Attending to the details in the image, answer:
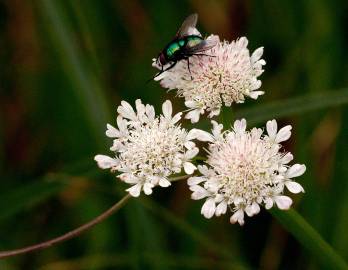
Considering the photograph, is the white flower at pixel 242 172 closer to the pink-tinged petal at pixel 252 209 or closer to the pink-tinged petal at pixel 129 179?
the pink-tinged petal at pixel 252 209

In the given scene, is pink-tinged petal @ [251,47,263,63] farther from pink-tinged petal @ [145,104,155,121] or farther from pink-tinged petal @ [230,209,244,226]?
pink-tinged petal @ [230,209,244,226]

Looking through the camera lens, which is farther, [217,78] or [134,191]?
[217,78]

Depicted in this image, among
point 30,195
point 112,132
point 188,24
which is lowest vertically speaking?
point 112,132

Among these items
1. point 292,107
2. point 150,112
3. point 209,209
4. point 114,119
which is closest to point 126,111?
point 150,112

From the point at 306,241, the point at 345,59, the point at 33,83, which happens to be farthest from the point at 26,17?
the point at 306,241

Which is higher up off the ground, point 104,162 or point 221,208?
point 104,162

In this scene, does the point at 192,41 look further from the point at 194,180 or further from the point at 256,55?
the point at 194,180

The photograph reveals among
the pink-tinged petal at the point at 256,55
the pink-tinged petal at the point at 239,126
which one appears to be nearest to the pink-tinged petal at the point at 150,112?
the pink-tinged petal at the point at 239,126

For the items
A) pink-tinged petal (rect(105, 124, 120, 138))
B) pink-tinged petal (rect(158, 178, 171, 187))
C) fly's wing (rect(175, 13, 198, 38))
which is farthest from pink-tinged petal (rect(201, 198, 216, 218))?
fly's wing (rect(175, 13, 198, 38))
